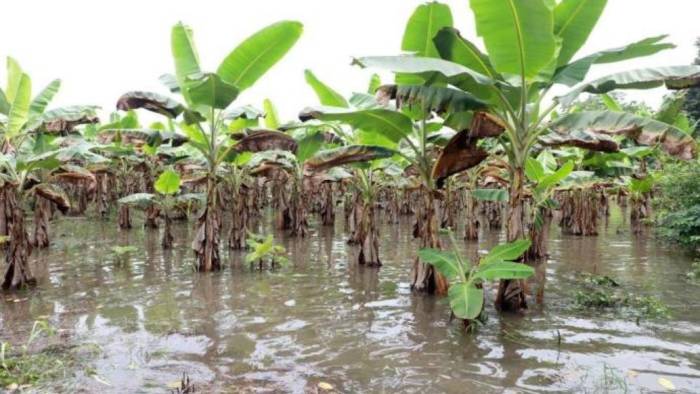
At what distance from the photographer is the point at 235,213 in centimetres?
1205

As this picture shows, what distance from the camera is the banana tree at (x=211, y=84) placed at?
7457 millimetres

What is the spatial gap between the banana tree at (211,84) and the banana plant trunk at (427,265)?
Result: 303 cm

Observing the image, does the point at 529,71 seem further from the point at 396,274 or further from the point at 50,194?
the point at 50,194

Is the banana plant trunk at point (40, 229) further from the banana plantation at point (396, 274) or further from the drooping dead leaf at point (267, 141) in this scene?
the drooping dead leaf at point (267, 141)

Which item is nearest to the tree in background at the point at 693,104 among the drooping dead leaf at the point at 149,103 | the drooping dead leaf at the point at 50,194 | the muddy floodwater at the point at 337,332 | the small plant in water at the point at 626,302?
the muddy floodwater at the point at 337,332

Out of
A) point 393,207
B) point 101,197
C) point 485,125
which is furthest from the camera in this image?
point 393,207

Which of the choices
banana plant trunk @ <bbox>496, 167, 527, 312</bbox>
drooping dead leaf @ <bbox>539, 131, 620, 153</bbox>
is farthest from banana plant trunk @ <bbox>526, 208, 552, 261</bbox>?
banana plant trunk @ <bbox>496, 167, 527, 312</bbox>

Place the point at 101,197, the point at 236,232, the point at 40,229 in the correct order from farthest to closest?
1. the point at 101,197
2. the point at 236,232
3. the point at 40,229

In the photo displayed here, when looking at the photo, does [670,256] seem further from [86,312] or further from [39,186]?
[39,186]

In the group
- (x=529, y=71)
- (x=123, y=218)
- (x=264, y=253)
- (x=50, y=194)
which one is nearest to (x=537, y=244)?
(x=264, y=253)

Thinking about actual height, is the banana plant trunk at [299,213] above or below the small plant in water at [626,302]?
above

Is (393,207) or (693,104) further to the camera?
(693,104)

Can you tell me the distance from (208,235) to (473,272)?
5.04 m

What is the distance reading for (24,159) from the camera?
7367 millimetres
